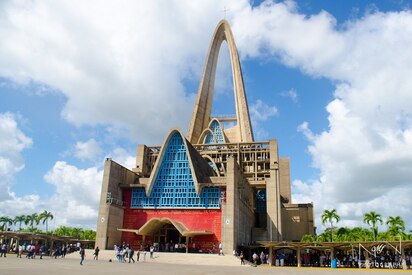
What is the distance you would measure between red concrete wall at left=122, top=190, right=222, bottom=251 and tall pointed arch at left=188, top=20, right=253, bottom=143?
31.1m

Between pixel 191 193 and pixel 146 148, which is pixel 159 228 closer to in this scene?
pixel 191 193

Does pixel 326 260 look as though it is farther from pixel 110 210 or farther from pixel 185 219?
pixel 110 210

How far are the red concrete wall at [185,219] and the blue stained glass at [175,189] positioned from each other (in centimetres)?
64

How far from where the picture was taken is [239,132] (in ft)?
254

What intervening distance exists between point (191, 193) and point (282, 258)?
1380 cm

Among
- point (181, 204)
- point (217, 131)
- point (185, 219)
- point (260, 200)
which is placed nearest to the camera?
point (185, 219)

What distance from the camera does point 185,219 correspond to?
43.3m

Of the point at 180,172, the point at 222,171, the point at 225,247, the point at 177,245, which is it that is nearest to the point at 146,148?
the point at 222,171

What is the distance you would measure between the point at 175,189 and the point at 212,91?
4807 cm

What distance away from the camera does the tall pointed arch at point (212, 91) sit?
76375mm

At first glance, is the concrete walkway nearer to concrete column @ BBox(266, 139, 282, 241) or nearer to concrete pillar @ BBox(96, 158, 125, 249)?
concrete pillar @ BBox(96, 158, 125, 249)

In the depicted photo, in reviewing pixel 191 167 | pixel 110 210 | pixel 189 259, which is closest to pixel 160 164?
pixel 191 167

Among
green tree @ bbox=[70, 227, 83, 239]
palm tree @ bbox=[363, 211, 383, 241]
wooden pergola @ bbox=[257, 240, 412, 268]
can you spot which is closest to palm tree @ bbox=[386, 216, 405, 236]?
palm tree @ bbox=[363, 211, 383, 241]

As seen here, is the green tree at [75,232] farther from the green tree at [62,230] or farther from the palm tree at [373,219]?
the palm tree at [373,219]
